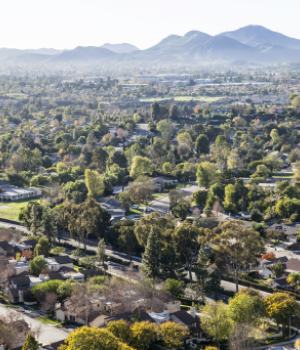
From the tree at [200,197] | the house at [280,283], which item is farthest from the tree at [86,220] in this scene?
the house at [280,283]

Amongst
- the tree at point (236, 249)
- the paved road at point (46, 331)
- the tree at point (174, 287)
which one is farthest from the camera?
the tree at point (236, 249)

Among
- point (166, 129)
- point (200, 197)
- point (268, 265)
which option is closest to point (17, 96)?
point (166, 129)

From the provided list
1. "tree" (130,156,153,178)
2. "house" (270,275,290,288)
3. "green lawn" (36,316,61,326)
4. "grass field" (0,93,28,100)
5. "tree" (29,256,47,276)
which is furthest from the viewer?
"grass field" (0,93,28,100)

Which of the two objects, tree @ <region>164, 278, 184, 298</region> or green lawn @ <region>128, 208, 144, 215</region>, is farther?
green lawn @ <region>128, 208, 144, 215</region>

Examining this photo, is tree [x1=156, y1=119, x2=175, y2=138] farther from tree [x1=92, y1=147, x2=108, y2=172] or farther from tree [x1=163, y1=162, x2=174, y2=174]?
tree [x1=163, y1=162, x2=174, y2=174]

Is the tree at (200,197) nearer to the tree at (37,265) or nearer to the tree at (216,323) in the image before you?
the tree at (37,265)

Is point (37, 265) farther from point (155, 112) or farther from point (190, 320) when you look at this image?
point (155, 112)

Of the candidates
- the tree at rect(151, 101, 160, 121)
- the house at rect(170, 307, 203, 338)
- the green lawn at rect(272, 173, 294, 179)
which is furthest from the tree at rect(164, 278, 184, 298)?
the tree at rect(151, 101, 160, 121)
